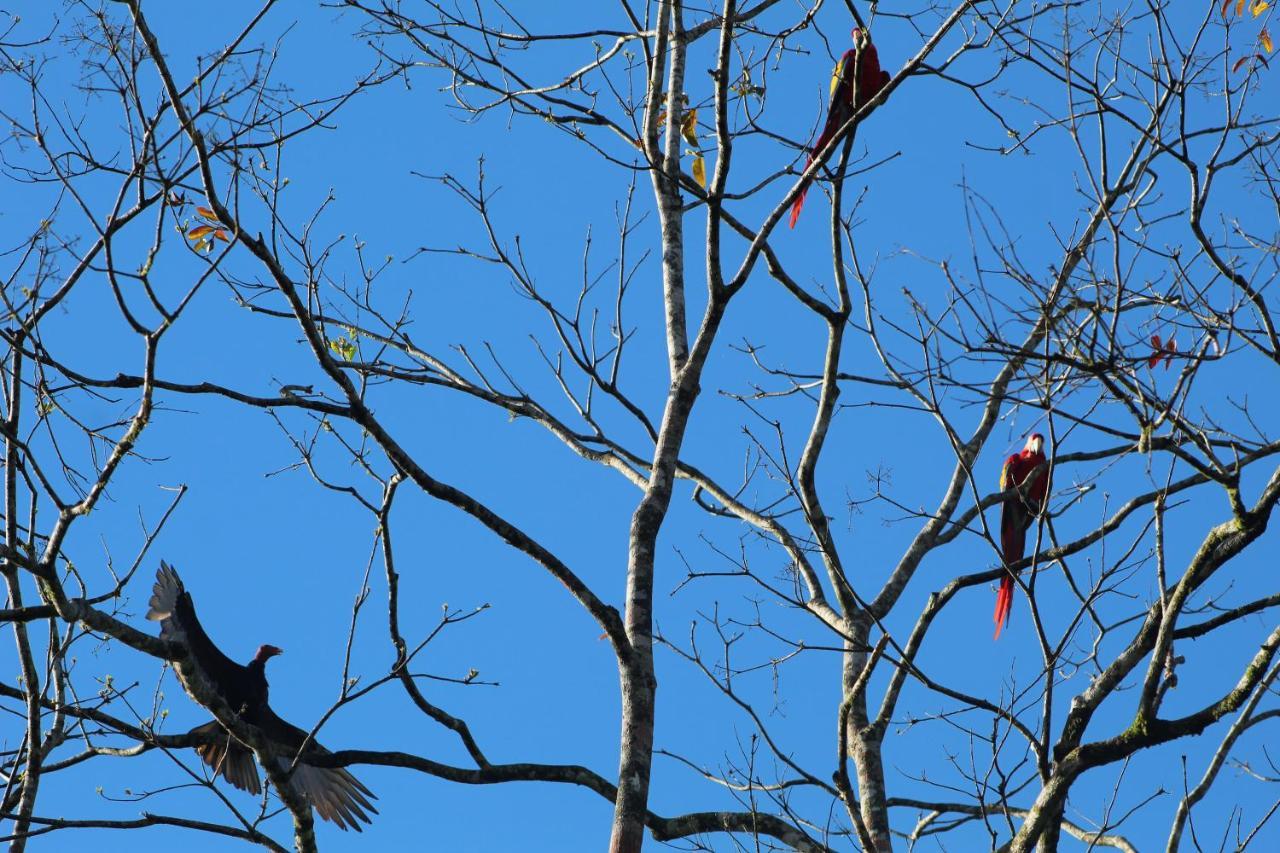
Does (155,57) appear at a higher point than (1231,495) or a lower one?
higher

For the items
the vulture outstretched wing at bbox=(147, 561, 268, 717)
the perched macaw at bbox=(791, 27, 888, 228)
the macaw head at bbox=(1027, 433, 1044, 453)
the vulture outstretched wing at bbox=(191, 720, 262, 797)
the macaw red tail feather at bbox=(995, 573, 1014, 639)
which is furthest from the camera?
the macaw head at bbox=(1027, 433, 1044, 453)

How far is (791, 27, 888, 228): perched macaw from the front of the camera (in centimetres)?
330

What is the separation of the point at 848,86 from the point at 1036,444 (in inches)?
80.8

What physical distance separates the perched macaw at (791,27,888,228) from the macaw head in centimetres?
172

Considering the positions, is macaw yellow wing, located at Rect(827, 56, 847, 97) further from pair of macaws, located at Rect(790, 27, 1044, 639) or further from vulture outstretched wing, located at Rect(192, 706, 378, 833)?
vulture outstretched wing, located at Rect(192, 706, 378, 833)

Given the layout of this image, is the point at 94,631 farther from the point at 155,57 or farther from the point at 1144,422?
the point at 1144,422

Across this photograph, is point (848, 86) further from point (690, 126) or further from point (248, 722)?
point (248, 722)

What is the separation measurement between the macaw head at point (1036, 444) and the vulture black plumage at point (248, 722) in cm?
311

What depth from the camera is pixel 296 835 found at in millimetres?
3258

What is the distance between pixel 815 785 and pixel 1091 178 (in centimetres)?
145

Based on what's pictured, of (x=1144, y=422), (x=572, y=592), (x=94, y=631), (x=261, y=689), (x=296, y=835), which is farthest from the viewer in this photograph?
(x=261, y=689)

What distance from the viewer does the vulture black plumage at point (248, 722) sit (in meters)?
4.22

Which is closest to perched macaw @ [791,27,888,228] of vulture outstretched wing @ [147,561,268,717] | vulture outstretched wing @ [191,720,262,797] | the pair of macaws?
the pair of macaws

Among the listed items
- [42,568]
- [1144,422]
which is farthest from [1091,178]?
[42,568]
